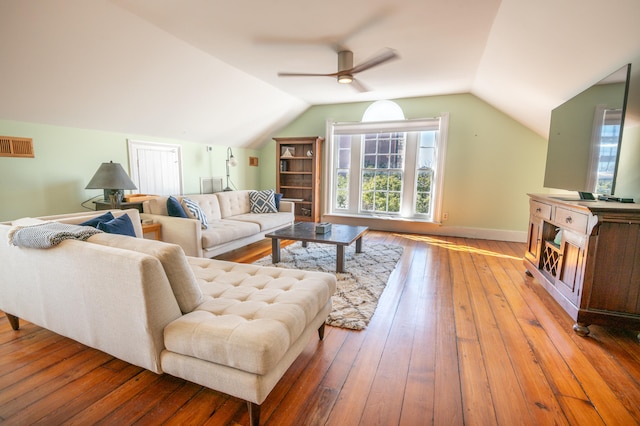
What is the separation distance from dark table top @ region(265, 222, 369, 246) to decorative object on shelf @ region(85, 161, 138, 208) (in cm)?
164

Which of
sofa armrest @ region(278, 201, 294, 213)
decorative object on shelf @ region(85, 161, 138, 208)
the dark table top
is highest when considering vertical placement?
decorative object on shelf @ region(85, 161, 138, 208)

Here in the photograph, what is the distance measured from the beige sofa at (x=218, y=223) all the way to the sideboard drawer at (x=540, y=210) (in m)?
3.21

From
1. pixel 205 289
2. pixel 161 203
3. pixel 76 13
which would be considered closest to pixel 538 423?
pixel 205 289

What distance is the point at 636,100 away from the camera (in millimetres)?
2246

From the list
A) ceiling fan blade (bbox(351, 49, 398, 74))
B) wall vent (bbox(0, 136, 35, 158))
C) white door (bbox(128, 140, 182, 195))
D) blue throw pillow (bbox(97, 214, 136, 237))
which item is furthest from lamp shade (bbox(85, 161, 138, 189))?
ceiling fan blade (bbox(351, 49, 398, 74))

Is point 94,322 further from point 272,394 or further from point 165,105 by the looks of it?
point 165,105

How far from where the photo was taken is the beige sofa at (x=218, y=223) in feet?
10.1

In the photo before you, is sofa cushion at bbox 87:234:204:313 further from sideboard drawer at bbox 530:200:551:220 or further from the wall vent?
sideboard drawer at bbox 530:200:551:220

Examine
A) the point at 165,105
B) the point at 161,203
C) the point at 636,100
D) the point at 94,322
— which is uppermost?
the point at 165,105

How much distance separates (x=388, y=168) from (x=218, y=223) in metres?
3.20

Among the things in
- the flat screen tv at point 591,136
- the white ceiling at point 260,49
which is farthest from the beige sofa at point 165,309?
the flat screen tv at point 591,136

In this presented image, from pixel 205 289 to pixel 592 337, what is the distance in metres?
2.64

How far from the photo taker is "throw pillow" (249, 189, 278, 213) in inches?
185

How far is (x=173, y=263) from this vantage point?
4.61 feet
